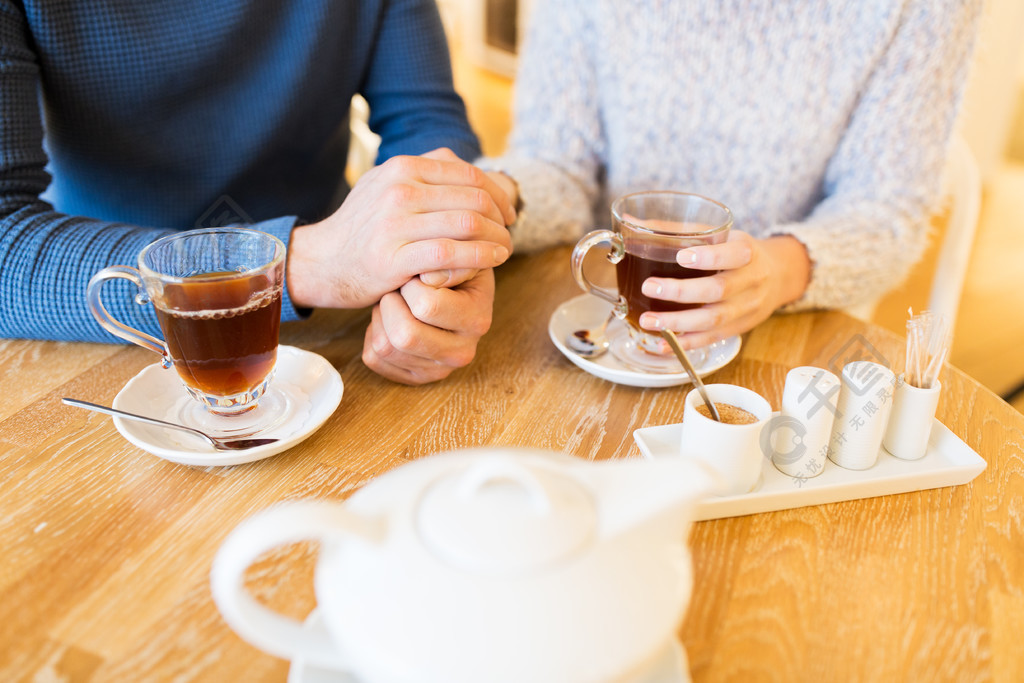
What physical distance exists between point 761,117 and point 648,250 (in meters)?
0.51

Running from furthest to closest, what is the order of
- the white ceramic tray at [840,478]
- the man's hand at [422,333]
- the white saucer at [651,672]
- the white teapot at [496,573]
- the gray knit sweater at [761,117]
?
1. the gray knit sweater at [761,117]
2. the man's hand at [422,333]
3. the white ceramic tray at [840,478]
4. the white saucer at [651,672]
5. the white teapot at [496,573]

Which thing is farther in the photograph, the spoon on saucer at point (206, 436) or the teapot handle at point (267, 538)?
the spoon on saucer at point (206, 436)

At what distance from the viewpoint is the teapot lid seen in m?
0.37

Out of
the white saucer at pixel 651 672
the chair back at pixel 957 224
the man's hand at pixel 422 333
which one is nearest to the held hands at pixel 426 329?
the man's hand at pixel 422 333

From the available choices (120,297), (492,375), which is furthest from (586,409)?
(120,297)

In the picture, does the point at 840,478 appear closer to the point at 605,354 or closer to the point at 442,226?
the point at 605,354

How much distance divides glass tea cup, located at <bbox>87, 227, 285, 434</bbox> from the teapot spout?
43 centimetres

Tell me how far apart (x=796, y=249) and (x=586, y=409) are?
1.36 feet

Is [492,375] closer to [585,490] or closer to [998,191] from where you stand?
[585,490]

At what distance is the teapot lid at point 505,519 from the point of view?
374mm

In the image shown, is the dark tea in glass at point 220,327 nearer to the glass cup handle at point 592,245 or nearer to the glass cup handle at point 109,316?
the glass cup handle at point 109,316

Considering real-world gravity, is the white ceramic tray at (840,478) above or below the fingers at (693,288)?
below

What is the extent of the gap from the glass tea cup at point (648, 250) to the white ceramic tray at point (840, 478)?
0.50ft

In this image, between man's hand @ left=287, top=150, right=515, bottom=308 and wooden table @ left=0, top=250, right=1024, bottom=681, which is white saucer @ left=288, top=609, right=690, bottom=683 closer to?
wooden table @ left=0, top=250, right=1024, bottom=681
